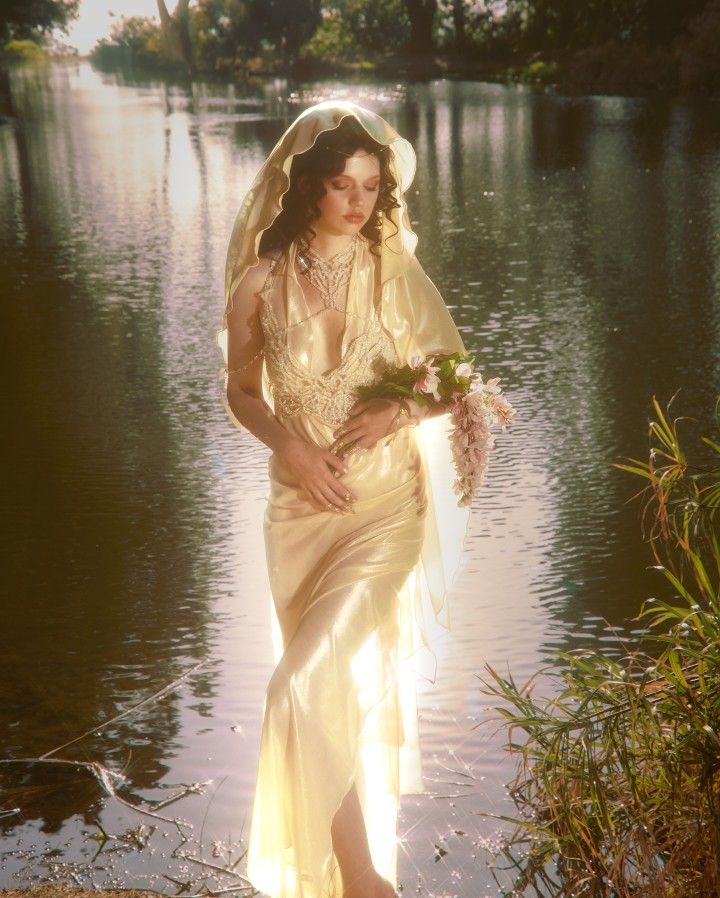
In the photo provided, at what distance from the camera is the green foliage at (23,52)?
2203 inches

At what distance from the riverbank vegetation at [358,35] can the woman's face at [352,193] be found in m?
42.2

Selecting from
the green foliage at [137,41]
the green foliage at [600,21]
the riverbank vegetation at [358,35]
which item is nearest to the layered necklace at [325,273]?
the green foliage at [600,21]

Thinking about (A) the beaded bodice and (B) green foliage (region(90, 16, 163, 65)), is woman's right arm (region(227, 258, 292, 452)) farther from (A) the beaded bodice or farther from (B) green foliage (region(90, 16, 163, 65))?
(B) green foliage (region(90, 16, 163, 65))

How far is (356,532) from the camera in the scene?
3.36 metres

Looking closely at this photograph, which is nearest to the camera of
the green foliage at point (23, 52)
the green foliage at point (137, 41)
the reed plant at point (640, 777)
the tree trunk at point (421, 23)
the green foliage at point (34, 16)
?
the reed plant at point (640, 777)

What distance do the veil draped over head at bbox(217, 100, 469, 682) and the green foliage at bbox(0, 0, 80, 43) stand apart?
1871 inches

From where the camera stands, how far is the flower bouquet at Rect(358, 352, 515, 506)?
3379 mm

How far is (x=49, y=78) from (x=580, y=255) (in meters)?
47.1

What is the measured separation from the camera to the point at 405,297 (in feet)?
11.5

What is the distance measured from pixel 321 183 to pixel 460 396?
60 cm

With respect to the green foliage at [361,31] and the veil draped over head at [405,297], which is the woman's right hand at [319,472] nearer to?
the veil draped over head at [405,297]

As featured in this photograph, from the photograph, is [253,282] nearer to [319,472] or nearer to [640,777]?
[319,472]

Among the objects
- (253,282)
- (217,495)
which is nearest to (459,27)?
(217,495)

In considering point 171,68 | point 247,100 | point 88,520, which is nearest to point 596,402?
point 88,520
